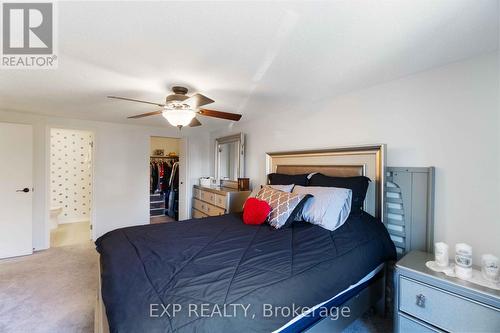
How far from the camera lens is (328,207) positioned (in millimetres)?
1965

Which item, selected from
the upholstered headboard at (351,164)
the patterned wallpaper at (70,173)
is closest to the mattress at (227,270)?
the upholstered headboard at (351,164)

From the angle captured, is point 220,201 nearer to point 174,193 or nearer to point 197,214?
point 197,214

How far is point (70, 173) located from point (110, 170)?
185 centimetres

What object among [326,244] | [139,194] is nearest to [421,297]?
[326,244]

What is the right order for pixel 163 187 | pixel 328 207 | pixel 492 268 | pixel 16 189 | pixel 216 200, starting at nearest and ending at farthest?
1. pixel 492 268
2. pixel 328 207
3. pixel 16 189
4. pixel 216 200
5. pixel 163 187

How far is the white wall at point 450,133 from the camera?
1.61 m

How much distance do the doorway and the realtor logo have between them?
11.4ft

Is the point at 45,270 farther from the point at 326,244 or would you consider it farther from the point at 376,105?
the point at 376,105

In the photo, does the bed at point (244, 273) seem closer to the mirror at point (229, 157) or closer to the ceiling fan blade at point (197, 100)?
the ceiling fan blade at point (197, 100)

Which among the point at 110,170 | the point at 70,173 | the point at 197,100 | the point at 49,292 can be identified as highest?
the point at 197,100

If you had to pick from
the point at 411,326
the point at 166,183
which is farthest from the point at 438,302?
the point at 166,183

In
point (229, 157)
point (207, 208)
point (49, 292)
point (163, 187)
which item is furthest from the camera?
point (163, 187)

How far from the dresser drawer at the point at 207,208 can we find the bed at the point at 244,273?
1433 mm

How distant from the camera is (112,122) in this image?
4137 millimetres
